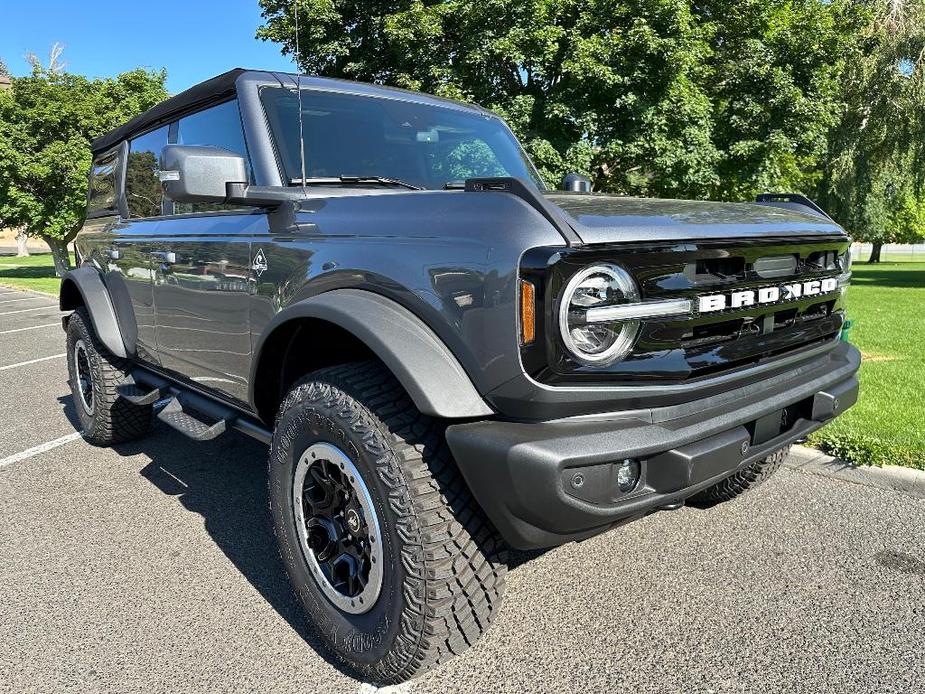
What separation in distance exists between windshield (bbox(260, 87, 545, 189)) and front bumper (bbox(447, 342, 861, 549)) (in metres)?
1.39

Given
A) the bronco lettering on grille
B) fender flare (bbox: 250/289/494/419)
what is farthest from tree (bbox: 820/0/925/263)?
fender flare (bbox: 250/289/494/419)

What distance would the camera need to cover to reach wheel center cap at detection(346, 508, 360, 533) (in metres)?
2.20

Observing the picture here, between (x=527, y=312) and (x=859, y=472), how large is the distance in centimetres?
303

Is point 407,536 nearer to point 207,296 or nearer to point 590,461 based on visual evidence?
point 590,461

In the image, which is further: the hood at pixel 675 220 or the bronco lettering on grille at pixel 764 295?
the bronco lettering on grille at pixel 764 295

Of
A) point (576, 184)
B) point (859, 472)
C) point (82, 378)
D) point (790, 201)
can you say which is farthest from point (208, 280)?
point (859, 472)

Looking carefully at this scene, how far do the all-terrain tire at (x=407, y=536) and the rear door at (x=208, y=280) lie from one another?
2.50 feet

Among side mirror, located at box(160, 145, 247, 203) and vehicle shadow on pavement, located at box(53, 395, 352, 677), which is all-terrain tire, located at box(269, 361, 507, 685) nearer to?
vehicle shadow on pavement, located at box(53, 395, 352, 677)

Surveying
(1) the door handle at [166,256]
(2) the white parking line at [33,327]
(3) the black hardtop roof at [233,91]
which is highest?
(3) the black hardtop roof at [233,91]

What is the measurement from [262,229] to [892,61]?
2185 centimetres

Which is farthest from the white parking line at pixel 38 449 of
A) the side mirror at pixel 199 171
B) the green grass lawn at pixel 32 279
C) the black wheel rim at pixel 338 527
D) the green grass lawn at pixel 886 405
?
the green grass lawn at pixel 32 279

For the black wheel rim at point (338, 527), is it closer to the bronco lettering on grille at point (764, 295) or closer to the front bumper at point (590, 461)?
the front bumper at point (590, 461)

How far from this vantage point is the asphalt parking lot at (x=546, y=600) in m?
2.25

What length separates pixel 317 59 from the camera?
14633 mm
